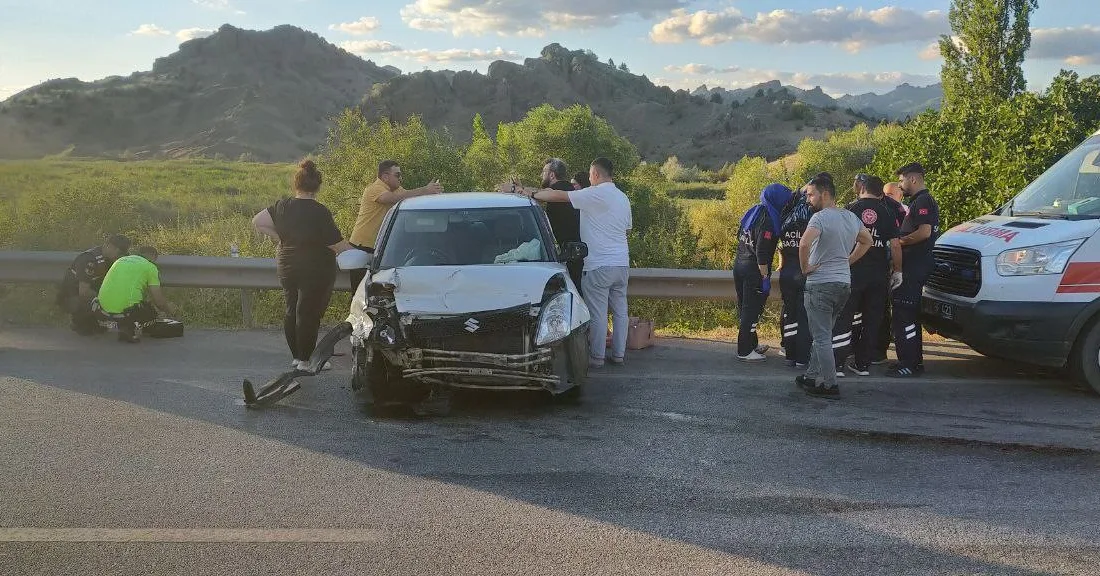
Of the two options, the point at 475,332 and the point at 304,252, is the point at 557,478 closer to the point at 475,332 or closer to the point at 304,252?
the point at 475,332

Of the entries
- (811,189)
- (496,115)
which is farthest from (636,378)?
(496,115)

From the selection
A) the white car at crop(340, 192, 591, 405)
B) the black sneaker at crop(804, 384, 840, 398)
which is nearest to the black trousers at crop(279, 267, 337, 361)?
the white car at crop(340, 192, 591, 405)

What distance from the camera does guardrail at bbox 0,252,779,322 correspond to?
9.73m

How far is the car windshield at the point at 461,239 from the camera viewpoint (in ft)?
23.1

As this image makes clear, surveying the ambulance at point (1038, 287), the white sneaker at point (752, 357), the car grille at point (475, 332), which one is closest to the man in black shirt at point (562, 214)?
the white sneaker at point (752, 357)

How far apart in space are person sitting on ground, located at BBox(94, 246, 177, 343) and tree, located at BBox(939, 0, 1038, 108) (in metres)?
29.8

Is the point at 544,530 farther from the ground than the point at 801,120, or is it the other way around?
the point at 801,120

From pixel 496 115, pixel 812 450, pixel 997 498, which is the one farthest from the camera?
pixel 496 115

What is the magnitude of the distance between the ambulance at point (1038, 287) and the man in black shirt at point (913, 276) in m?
0.22

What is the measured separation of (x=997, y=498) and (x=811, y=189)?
313cm

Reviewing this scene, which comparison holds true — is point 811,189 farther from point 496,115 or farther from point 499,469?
point 496,115

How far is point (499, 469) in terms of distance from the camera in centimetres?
509

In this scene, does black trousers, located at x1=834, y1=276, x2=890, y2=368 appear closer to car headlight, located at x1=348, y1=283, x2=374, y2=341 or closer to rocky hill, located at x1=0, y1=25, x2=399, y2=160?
car headlight, located at x1=348, y1=283, x2=374, y2=341

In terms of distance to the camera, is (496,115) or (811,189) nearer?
(811,189)
